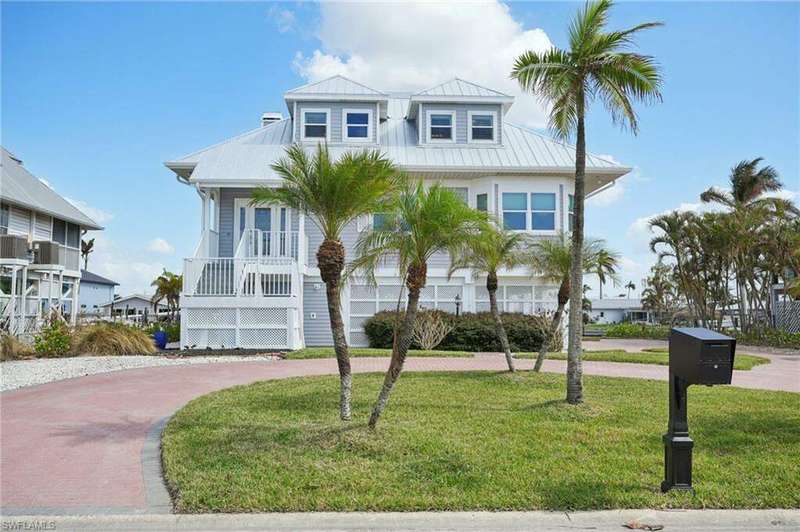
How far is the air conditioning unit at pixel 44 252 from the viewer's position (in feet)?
79.4

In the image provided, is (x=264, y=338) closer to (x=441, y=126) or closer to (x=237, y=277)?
(x=237, y=277)

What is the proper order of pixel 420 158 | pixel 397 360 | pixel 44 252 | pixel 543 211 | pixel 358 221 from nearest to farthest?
pixel 397 360
pixel 358 221
pixel 543 211
pixel 420 158
pixel 44 252

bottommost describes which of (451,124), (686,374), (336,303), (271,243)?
(686,374)

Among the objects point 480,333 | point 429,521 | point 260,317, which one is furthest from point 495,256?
point 260,317

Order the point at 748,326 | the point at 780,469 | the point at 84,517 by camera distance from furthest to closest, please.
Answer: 1. the point at 748,326
2. the point at 780,469
3. the point at 84,517

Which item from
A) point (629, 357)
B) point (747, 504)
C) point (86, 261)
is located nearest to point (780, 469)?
point (747, 504)

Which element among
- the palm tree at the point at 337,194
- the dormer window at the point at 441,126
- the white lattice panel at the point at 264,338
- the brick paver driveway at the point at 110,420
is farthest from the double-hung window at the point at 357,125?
the palm tree at the point at 337,194

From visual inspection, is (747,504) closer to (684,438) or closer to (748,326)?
(684,438)

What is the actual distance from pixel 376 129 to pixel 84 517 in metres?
19.4

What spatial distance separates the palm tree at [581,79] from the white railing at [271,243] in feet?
38.8

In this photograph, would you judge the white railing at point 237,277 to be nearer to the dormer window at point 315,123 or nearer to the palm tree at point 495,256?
the dormer window at point 315,123

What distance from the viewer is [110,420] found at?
9055 mm

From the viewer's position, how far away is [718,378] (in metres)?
5.34

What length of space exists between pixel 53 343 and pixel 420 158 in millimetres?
12913
